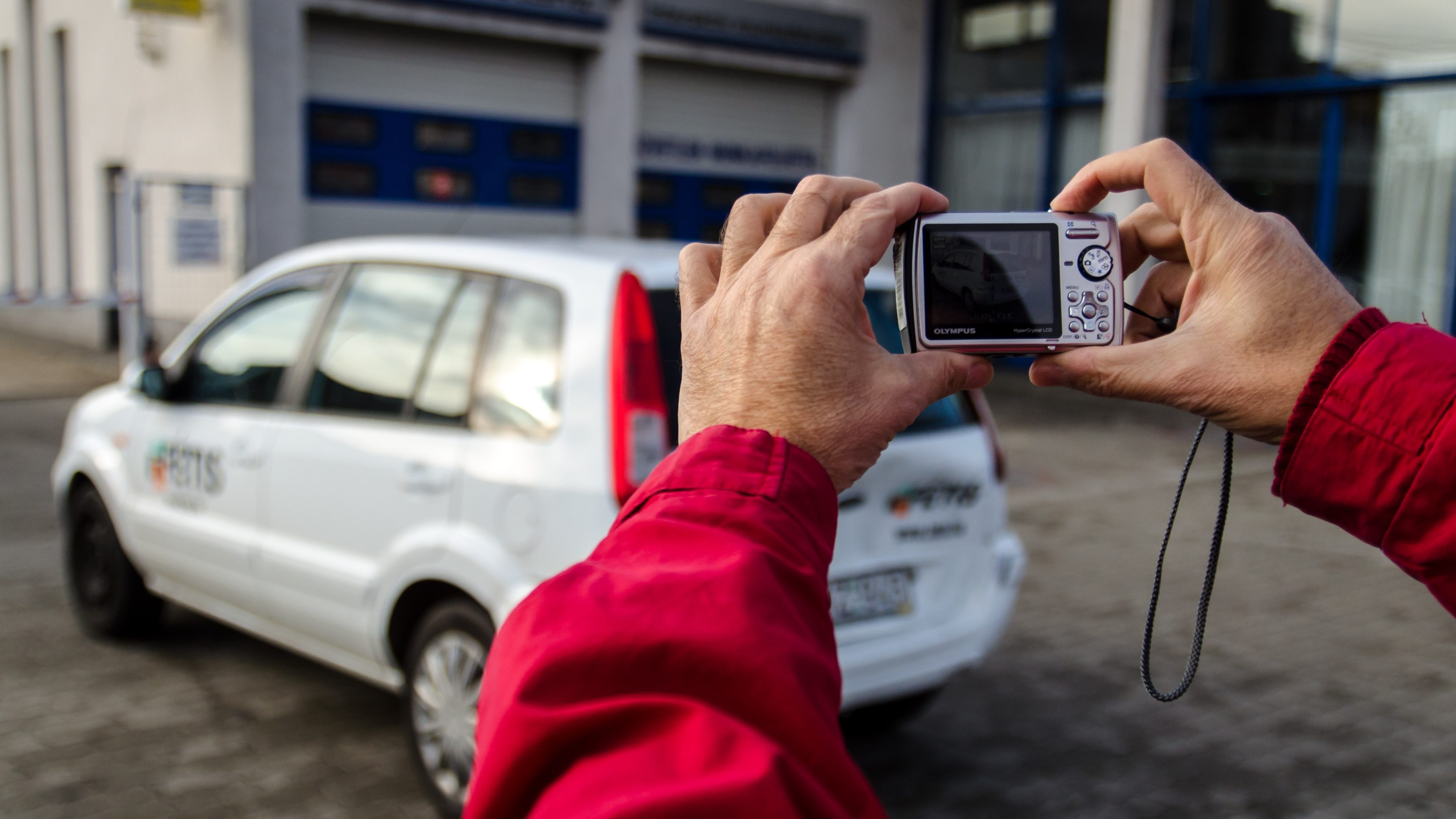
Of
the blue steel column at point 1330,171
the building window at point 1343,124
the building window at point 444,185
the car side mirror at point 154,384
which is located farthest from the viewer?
the building window at point 444,185

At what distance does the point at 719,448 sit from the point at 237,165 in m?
13.0

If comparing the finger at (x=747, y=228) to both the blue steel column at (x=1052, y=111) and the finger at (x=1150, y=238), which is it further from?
the blue steel column at (x=1052, y=111)

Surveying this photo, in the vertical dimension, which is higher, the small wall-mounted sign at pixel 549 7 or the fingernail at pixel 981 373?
the small wall-mounted sign at pixel 549 7

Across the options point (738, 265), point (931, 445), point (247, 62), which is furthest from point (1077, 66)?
point (738, 265)

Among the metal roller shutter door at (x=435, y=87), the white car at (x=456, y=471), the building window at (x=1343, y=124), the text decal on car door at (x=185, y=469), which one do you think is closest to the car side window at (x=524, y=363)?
the white car at (x=456, y=471)

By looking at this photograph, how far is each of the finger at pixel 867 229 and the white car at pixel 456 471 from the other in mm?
1913

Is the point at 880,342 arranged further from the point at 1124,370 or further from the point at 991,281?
the point at 1124,370

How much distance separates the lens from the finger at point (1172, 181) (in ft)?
4.23

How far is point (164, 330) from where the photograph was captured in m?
13.3

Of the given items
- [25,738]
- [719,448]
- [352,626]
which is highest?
[719,448]

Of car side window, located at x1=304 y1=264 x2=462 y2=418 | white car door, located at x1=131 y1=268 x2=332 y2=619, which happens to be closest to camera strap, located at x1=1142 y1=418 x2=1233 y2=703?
car side window, located at x1=304 y1=264 x2=462 y2=418

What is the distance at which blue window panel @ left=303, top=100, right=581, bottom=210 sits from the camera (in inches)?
530

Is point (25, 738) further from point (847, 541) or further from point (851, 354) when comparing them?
point (851, 354)

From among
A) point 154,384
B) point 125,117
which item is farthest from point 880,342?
point 125,117
